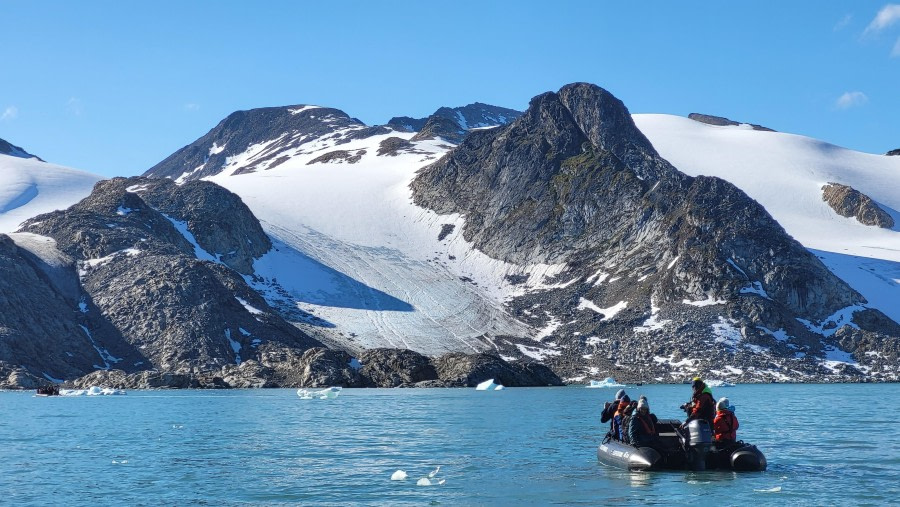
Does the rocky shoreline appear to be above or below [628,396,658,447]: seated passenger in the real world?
below

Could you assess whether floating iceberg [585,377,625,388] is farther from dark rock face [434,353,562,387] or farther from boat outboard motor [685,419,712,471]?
boat outboard motor [685,419,712,471]

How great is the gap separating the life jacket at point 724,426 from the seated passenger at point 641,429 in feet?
7.93

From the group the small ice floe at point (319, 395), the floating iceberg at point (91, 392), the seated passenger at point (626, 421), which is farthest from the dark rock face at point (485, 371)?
the seated passenger at point (626, 421)

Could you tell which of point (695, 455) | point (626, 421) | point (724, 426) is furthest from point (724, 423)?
point (626, 421)

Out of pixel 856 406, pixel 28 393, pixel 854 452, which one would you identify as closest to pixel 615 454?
pixel 854 452

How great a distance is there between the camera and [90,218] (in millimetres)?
170375

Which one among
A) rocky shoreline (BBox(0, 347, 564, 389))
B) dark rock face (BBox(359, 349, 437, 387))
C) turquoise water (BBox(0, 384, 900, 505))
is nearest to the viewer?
A: turquoise water (BBox(0, 384, 900, 505))

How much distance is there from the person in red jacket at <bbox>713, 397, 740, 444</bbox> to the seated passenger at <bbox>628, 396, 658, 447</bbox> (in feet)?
8.01

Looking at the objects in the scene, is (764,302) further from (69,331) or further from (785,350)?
(69,331)

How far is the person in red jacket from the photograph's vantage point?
3725 cm

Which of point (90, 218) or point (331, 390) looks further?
point (90, 218)

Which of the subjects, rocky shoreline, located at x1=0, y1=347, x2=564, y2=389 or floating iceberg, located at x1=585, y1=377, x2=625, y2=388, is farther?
floating iceberg, located at x1=585, y1=377, x2=625, y2=388

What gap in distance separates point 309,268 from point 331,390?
9433cm

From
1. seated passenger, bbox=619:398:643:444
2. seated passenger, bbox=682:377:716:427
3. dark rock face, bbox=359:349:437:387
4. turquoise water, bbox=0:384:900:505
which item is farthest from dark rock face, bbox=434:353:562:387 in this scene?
seated passenger, bbox=682:377:716:427
